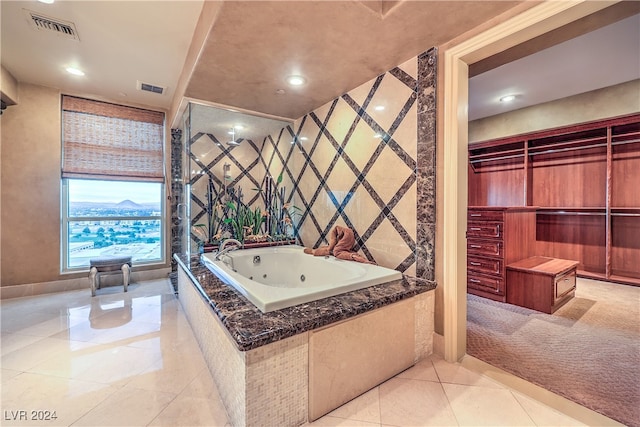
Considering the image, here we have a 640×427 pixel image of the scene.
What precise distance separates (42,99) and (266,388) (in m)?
4.42

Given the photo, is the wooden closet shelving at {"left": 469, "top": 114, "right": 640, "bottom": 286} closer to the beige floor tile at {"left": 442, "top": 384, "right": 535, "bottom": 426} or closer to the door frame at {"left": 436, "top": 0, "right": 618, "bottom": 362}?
the door frame at {"left": 436, "top": 0, "right": 618, "bottom": 362}

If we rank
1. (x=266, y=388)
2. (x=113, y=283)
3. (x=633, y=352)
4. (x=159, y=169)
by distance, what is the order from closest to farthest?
1. (x=266, y=388)
2. (x=633, y=352)
3. (x=113, y=283)
4. (x=159, y=169)

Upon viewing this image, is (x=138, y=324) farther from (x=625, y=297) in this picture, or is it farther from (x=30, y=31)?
(x=625, y=297)

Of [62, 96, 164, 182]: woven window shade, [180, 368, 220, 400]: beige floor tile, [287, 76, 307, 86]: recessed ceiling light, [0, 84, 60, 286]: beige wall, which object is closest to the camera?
[180, 368, 220, 400]: beige floor tile

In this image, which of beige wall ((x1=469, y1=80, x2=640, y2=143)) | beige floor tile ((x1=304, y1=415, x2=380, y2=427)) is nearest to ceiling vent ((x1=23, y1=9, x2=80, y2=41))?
beige floor tile ((x1=304, y1=415, x2=380, y2=427))

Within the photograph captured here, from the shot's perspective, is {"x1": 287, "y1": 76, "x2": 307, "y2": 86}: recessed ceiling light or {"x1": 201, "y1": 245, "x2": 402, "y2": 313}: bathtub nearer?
{"x1": 201, "y1": 245, "x2": 402, "y2": 313}: bathtub

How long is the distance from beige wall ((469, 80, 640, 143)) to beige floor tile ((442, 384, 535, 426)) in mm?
3986

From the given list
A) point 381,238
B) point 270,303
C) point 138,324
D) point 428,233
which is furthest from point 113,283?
point 428,233

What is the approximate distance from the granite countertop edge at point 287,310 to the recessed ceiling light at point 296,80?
6.11ft

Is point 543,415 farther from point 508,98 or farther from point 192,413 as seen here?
point 508,98

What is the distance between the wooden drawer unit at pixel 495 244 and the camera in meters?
2.99

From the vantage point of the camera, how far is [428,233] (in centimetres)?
193

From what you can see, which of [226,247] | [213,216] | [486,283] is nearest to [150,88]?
[213,216]

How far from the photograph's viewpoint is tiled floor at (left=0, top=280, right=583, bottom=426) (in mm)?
1312
